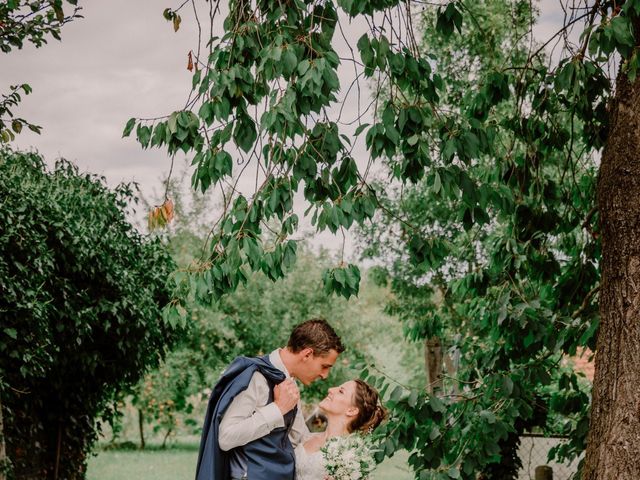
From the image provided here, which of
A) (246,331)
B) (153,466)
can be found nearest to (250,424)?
(153,466)

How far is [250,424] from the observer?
12.1 ft

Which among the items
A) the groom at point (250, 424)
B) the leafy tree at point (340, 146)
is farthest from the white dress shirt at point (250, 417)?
the leafy tree at point (340, 146)

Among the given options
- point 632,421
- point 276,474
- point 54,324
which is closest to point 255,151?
point 276,474

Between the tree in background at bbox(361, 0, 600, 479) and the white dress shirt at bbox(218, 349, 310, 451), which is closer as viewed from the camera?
the white dress shirt at bbox(218, 349, 310, 451)

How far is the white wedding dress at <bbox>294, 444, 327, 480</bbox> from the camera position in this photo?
167 inches

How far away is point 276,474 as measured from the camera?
3.81 m

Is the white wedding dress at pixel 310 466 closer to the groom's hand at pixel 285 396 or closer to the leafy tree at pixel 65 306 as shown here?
the groom's hand at pixel 285 396

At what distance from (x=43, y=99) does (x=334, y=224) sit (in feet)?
78.8

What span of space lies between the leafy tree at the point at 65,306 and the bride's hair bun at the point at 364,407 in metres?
3.44

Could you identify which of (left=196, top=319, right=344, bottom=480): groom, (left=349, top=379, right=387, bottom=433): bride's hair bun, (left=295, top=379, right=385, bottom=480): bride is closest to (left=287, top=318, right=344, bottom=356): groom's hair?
(left=196, top=319, right=344, bottom=480): groom

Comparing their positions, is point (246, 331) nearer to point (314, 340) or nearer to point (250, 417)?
point (314, 340)

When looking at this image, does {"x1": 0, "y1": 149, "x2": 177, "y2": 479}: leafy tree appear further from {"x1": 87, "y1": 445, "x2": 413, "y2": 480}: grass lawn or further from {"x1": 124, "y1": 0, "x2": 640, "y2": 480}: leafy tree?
{"x1": 87, "y1": 445, "x2": 413, "y2": 480}: grass lawn

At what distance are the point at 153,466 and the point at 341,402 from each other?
41.5 ft

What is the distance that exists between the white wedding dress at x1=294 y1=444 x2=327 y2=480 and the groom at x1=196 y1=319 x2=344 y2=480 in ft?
1.03
